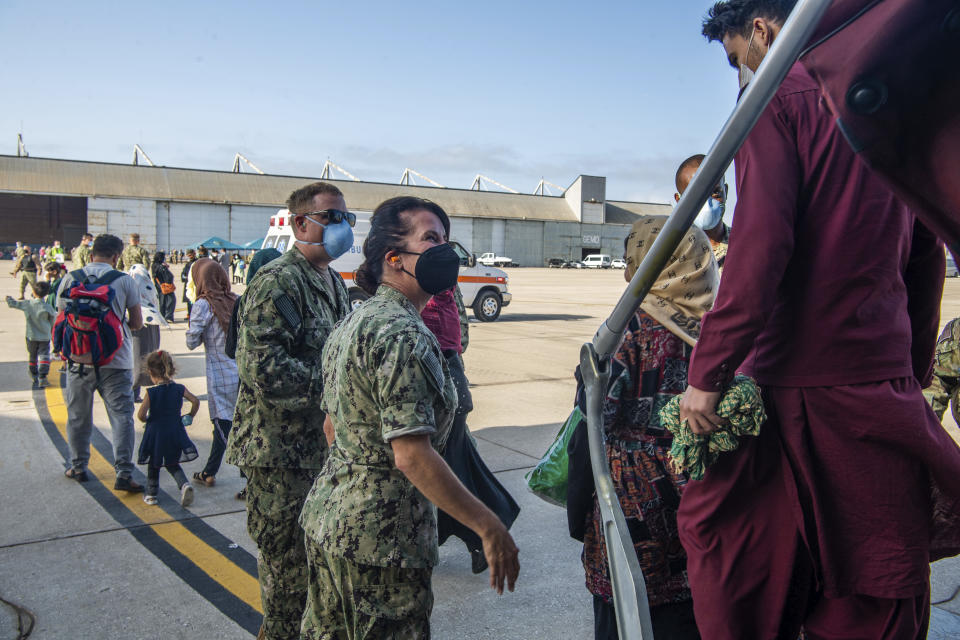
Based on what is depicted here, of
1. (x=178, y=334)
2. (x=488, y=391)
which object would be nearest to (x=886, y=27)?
(x=488, y=391)

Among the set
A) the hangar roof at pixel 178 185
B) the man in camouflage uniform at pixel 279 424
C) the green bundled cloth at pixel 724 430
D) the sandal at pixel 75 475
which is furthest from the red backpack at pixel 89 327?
the hangar roof at pixel 178 185

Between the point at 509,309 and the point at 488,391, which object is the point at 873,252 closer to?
the point at 488,391

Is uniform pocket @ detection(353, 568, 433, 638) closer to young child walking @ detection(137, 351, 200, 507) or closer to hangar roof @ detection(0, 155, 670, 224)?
young child walking @ detection(137, 351, 200, 507)

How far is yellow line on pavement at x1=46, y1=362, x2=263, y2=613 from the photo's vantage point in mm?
3826

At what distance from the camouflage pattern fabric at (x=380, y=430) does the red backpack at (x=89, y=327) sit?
3800 millimetres

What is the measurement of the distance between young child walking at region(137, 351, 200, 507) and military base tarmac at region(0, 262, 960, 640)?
15cm

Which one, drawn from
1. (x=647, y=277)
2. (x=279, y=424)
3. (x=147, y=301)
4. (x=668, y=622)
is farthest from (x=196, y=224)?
(x=647, y=277)

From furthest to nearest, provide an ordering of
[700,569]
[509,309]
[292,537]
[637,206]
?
[637,206]
[509,309]
[292,537]
[700,569]

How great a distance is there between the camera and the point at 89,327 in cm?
530

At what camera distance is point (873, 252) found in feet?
6.16

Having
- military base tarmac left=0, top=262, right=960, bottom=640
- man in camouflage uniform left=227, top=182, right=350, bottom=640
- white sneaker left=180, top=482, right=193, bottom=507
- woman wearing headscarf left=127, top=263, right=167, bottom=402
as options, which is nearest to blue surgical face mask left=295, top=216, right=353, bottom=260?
man in camouflage uniform left=227, top=182, right=350, bottom=640

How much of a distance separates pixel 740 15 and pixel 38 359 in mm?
9444

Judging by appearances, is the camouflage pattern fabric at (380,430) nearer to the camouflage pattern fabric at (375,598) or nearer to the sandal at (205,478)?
the camouflage pattern fabric at (375,598)

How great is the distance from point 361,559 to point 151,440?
11.4 feet
